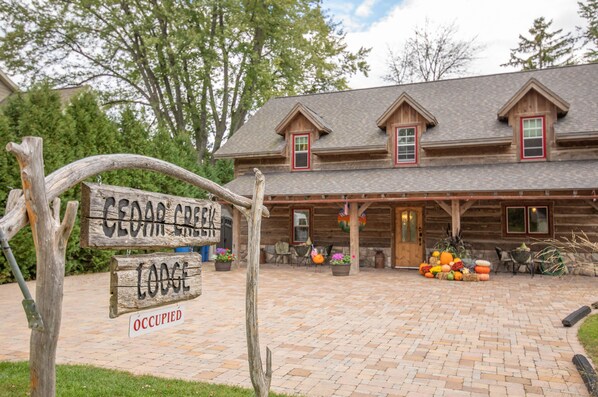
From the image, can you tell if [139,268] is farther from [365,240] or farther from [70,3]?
[70,3]

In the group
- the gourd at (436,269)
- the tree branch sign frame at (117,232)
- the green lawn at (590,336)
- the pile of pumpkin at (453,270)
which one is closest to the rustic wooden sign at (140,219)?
the tree branch sign frame at (117,232)

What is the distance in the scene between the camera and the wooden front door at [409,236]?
17203mm

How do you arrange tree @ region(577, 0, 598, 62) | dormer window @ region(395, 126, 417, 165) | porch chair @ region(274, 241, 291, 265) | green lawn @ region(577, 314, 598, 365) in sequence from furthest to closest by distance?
tree @ region(577, 0, 598, 62) < porch chair @ region(274, 241, 291, 265) < dormer window @ region(395, 126, 417, 165) < green lawn @ region(577, 314, 598, 365)

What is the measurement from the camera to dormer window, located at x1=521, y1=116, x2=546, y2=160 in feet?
52.3

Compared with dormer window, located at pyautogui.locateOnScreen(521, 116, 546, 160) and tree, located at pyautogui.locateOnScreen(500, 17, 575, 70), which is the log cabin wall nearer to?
dormer window, located at pyautogui.locateOnScreen(521, 116, 546, 160)

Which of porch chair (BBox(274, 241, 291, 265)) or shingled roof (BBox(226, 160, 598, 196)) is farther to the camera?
porch chair (BBox(274, 241, 291, 265))

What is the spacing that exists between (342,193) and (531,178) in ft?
19.9

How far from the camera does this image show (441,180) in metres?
15.5

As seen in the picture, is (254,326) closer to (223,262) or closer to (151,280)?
(151,280)

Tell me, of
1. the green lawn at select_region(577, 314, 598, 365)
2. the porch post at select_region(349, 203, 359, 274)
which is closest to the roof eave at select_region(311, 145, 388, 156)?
the porch post at select_region(349, 203, 359, 274)

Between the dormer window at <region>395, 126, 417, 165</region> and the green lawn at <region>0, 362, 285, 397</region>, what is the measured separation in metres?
14.3

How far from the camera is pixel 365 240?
17875 mm

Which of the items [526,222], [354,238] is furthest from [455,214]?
[354,238]

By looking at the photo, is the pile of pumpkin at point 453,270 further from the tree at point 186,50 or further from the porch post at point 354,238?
the tree at point 186,50
